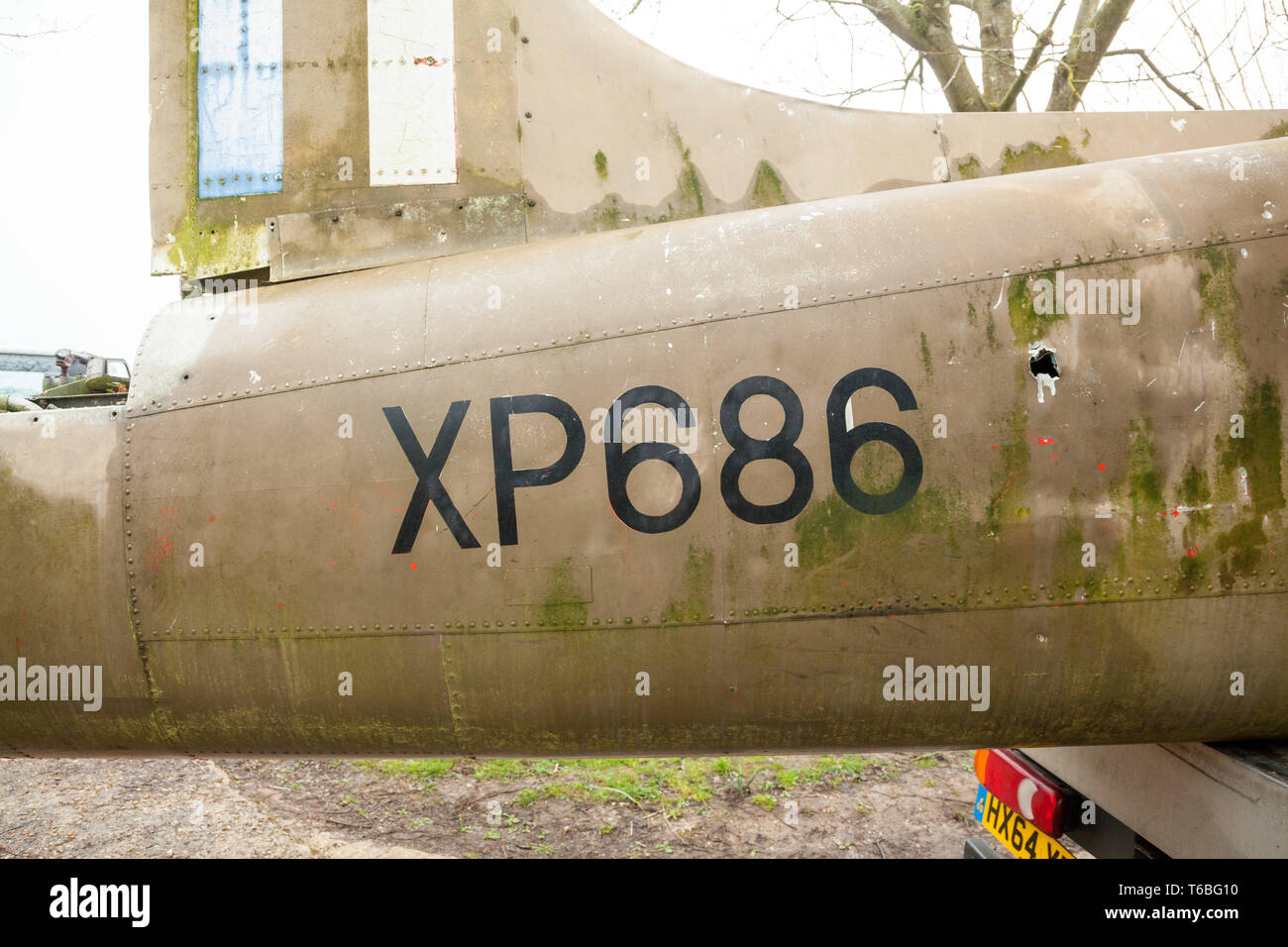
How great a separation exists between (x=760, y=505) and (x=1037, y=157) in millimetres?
1893

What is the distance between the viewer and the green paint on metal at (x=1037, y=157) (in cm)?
340

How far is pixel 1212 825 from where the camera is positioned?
8.79 ft

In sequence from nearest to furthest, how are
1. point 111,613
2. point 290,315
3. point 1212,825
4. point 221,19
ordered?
point 1212,825 → point 111,613 → point 290,315 → point 221,19

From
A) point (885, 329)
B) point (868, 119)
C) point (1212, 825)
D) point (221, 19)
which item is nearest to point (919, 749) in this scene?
point (1212, 825)

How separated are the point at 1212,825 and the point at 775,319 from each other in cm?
207

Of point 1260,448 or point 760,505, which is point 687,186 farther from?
point 1260,448

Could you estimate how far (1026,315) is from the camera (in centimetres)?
280

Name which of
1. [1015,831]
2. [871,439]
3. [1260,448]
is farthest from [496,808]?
[1260,448]

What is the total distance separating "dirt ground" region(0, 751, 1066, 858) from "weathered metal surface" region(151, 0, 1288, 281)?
11.1ft

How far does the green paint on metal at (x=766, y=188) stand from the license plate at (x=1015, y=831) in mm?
2523

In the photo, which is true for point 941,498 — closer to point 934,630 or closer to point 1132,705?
point 934,630

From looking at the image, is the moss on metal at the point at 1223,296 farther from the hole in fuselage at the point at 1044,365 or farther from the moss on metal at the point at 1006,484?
the moss on metal at the point at 1006,484

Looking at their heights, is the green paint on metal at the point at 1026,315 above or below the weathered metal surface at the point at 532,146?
below

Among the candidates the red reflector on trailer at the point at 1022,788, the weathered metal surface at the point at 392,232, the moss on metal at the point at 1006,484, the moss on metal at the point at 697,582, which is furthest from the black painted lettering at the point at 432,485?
the red reflector on trailer at the point at 1022,788
